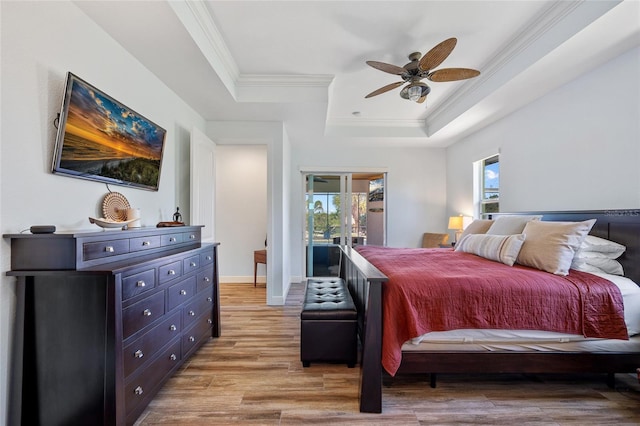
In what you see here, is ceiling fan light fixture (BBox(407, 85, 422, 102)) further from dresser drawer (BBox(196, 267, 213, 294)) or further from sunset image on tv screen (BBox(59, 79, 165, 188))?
dresser drawer (BBox(196, 267, 213, 294))

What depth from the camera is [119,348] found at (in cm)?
142

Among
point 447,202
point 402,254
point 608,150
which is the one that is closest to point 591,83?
point 608,150

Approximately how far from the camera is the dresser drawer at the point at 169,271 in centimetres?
187

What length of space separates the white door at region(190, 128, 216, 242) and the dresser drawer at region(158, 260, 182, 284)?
1256 millimetres

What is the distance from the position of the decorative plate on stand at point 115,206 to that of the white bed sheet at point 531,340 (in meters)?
2.30

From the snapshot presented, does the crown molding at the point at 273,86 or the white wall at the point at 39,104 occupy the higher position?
the crown molding at the point at 273,86

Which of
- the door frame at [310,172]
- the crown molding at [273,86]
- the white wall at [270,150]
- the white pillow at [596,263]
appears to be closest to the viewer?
the white pillow at [596,263]

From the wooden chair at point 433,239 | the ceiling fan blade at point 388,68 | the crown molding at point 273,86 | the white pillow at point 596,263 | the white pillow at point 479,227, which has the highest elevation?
the crown molding at point 273,86

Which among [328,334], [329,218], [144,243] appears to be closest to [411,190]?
[329,218]

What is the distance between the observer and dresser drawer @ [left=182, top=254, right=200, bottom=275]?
2203mm

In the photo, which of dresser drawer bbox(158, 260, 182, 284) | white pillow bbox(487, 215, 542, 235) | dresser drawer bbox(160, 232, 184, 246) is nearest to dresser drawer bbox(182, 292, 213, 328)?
dresser drawer bbox(158, 260, 182, 284)

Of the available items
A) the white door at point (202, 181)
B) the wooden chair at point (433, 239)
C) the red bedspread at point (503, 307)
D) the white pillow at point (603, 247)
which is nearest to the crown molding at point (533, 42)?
the white pillow at point (603, 247)

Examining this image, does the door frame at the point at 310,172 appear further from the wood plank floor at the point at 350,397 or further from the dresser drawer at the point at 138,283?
the dresser drawer at the point at 138,283

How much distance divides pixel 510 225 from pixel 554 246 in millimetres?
737
